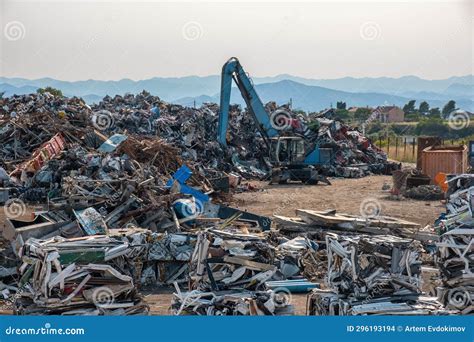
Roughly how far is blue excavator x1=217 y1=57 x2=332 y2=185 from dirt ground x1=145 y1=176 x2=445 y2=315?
60cm

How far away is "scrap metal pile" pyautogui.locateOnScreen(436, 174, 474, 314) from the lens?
7.56 m

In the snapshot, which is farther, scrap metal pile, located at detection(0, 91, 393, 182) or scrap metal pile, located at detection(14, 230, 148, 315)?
scrap metal pile, located at detection(0, 91, 393, 182)

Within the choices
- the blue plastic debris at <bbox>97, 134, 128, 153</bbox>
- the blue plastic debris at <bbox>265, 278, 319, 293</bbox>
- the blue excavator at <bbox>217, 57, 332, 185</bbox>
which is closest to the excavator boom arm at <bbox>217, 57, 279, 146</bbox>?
the blue excavator at <bbox>217, 57, 332, 185</bbox>

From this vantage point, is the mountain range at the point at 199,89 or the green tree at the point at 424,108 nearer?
the mountain range at the point at 199,89

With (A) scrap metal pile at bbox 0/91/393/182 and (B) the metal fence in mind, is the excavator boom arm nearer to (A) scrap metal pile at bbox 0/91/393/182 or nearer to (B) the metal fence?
(A) scrap metal pile at bbox 0/91/393/182

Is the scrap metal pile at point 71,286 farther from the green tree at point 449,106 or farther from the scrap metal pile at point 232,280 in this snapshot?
the green tree at point 449,106

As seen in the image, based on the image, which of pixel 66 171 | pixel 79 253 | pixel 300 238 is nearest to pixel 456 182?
pixel 300 238

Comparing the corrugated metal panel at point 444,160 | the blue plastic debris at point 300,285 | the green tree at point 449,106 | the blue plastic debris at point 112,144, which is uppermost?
the green tree at point 449,106

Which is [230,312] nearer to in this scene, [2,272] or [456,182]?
[456,182]

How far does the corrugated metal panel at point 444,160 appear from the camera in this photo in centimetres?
2150

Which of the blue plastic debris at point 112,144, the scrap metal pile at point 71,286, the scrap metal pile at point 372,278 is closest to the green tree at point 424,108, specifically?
the blue plastic debris at point 112,144

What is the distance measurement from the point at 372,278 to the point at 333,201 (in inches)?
524

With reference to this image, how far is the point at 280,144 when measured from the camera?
24875 mm

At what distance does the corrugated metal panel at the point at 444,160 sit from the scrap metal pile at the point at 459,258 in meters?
14.3
